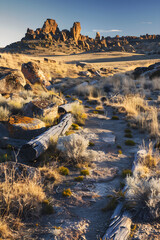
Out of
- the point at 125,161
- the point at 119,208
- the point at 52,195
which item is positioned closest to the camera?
the point at 119,208

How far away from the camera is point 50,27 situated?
11306cm

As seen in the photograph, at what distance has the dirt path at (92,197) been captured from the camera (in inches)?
110

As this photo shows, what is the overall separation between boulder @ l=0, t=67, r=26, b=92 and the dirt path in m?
7.18

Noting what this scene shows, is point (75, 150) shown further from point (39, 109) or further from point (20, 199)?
point (39, 109)

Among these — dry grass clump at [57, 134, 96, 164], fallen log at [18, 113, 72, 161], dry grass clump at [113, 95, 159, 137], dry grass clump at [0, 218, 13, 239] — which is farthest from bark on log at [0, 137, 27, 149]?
dry grass clump at [113, 95, 159, 137]

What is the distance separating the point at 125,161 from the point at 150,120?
337 cm

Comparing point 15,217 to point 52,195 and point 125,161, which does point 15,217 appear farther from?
point 125,161

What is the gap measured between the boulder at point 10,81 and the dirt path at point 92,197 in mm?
7180

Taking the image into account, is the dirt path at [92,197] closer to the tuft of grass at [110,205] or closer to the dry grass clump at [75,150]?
the tuft of grass at [110,205]

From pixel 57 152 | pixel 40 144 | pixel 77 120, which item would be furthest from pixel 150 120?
pixel 40 144

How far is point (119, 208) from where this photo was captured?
3045 mm

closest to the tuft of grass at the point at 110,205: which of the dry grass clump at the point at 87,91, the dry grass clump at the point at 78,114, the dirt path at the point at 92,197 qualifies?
the dirt path at the point at 92,197

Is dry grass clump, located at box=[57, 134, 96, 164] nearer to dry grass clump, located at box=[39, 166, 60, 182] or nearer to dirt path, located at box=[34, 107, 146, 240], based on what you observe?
dirt path, located at box=[34, 107, 146, 240]

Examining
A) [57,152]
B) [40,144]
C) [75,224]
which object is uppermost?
[40,144]
